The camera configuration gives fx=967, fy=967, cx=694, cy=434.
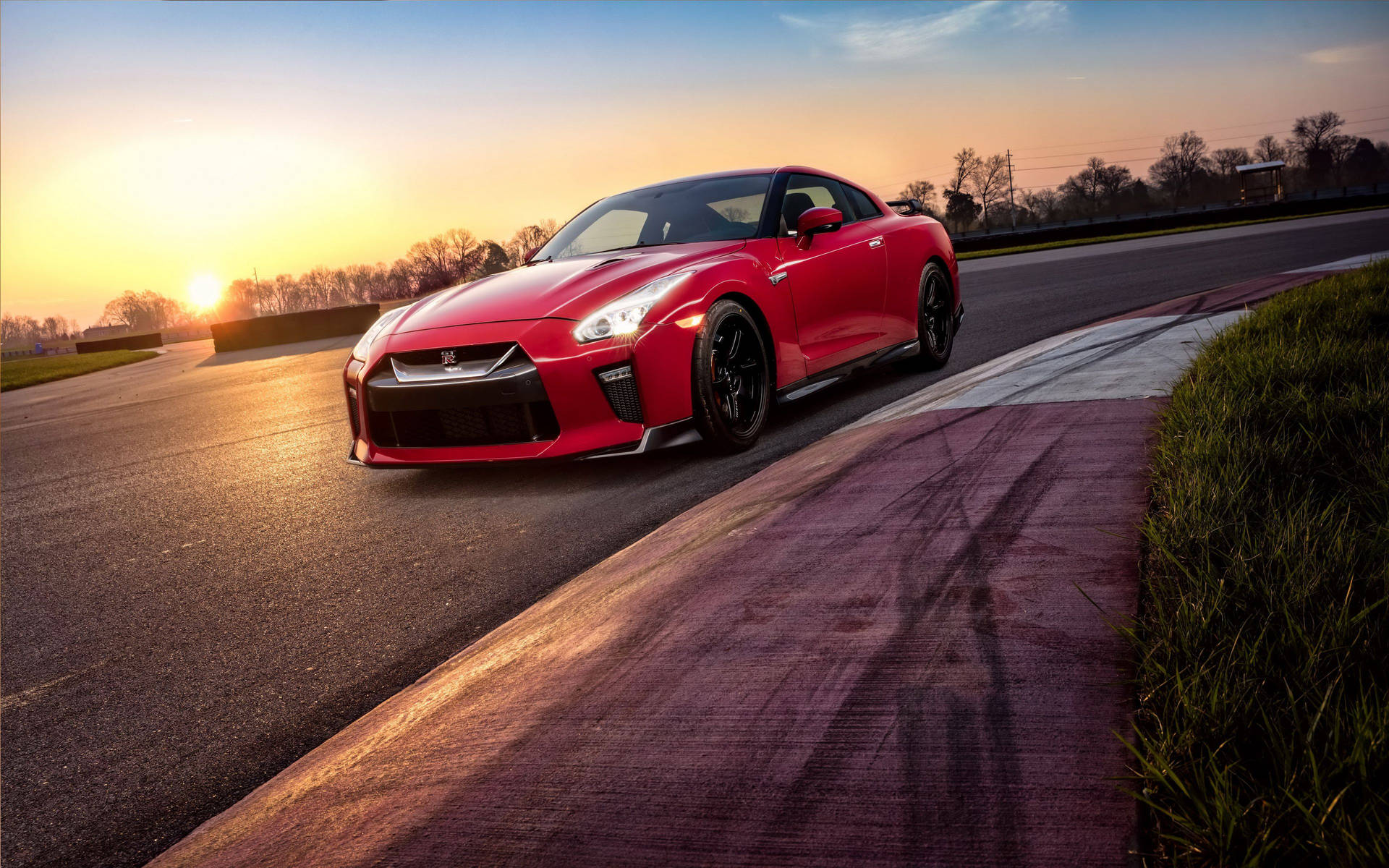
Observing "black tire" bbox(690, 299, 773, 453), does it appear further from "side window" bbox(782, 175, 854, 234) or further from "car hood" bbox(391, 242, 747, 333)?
"side window" bbox(782, 175, 854, 234)

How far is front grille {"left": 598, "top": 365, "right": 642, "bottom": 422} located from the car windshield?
1.38 meters

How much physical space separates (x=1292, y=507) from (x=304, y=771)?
243cm

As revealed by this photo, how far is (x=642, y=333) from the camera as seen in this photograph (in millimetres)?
4434

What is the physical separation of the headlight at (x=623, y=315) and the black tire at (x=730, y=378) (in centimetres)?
29

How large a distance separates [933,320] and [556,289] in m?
3.44

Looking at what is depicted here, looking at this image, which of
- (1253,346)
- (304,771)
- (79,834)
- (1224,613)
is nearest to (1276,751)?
(1224,613)

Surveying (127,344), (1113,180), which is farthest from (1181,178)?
(127,344)

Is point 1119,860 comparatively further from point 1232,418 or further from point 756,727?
point 1232,418

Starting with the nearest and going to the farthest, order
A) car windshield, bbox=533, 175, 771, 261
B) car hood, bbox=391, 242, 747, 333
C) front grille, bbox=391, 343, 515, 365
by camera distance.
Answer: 1. front grille, bbox=391, 343, 515, 365
2. car hood, bbox=391, 242, 747, 333
3. car windshield, bbox=533, 175, 771, 261

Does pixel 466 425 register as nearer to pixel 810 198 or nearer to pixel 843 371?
pixel 843 371

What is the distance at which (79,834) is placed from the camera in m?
2.11

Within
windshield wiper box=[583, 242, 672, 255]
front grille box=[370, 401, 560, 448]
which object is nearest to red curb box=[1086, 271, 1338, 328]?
windshield wiper box=[583, 242, 672, 255]

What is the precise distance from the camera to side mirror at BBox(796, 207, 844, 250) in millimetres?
5480

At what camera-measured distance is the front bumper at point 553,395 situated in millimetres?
4336
